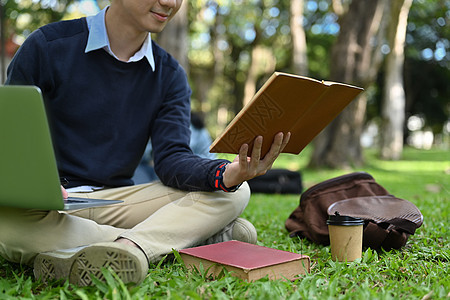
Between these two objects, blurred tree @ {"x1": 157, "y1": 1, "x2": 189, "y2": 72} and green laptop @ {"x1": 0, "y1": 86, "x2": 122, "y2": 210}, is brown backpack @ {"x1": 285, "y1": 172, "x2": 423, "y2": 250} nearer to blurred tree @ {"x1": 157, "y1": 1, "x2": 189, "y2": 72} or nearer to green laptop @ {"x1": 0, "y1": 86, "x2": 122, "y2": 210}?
green laptop @ {"x1": 0, "y1": 86, "x2": 122, "y2": 210}

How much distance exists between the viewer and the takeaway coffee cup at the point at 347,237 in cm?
185

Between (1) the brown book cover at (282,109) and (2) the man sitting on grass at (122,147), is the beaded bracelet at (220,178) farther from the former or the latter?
(1) the brown book cover at (282,109)

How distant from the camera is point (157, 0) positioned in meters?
1.89

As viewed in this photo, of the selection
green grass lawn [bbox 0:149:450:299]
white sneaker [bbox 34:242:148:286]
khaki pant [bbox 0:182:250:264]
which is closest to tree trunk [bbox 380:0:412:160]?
green grass lawn [bbox 0:149:450:299]

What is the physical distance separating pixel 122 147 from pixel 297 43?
23.2ft

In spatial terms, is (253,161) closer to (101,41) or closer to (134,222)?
(134,222)

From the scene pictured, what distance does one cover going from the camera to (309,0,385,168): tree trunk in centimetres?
714

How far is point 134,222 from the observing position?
6.50ft

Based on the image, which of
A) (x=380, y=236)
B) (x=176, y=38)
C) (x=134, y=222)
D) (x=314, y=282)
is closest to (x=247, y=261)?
(x=314, y=282)

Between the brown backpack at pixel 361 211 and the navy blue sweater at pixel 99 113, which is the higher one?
the navy blue sweater at pixel 99 113

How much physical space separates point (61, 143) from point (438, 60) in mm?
22720

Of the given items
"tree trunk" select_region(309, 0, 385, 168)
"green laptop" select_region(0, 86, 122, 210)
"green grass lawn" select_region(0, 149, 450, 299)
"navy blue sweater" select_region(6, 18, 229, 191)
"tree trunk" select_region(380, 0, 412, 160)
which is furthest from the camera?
"tree trunk" select_region(380, 0, 412, 160)

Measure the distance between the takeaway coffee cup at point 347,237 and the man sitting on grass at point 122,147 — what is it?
38cm

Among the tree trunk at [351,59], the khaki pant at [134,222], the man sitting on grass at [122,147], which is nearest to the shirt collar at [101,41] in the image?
the man sitting on grass at [122,147]
